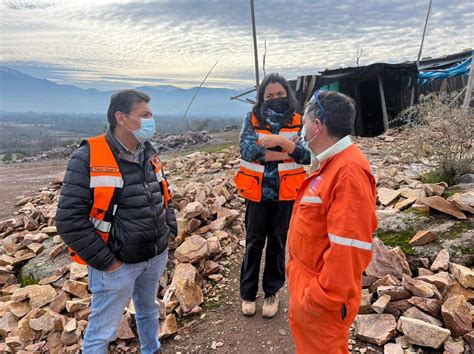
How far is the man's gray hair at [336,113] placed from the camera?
1.68 m

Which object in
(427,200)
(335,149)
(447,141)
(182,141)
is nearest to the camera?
(335,149)

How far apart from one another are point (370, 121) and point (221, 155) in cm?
814

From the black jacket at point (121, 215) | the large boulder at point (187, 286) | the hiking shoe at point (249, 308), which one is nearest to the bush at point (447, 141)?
the hiking shoe at point (249, 308)

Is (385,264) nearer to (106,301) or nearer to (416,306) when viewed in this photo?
(416,306)

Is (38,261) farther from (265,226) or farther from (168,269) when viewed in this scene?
(265,226)

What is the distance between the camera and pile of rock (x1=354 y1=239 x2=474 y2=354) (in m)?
2.67

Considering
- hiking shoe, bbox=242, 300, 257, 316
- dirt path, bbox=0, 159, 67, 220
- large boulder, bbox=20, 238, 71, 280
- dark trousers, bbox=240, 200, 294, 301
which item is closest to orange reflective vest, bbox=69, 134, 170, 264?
dark trousers, bbox=240, 200, 294, 301

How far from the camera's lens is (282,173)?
2949mm

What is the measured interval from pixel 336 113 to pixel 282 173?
51.2 inches

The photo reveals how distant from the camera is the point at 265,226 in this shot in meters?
3.15

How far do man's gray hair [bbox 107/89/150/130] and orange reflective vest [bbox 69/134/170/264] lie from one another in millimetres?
144

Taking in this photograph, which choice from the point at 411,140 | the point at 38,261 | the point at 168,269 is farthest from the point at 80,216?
the point at 411,140

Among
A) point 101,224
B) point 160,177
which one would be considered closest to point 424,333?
point 160,177

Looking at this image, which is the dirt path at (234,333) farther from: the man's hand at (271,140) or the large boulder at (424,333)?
the man's hand at (271,140)
